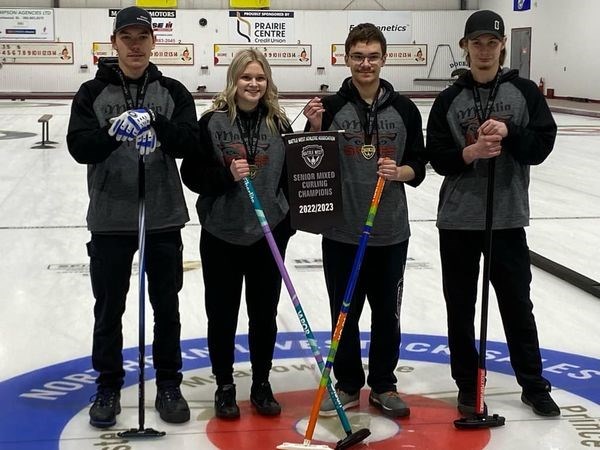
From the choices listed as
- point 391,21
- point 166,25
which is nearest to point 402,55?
point 391,21

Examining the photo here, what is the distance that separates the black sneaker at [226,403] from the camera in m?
3.07

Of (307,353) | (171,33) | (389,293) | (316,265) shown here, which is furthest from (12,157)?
(171,33)

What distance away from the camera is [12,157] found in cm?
1084

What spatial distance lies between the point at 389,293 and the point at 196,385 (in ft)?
2.88

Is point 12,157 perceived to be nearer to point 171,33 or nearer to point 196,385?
point 196,385

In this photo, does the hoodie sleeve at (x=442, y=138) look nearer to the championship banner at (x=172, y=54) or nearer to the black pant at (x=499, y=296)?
the black pant at (x=499, y=296)

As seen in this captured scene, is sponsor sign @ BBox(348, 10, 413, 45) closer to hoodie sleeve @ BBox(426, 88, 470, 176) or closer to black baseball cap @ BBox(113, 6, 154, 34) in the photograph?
hoodie sleeve @ BBox(426, 88, 470, 176)

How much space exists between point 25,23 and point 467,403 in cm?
2418

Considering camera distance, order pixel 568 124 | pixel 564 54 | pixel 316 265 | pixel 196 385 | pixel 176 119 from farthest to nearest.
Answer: pixel 564 54 < pixel 568 124 < pixel 316 265 < pixel 196 385 < pixel 176 119

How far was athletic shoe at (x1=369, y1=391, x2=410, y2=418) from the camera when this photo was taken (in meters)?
3.09

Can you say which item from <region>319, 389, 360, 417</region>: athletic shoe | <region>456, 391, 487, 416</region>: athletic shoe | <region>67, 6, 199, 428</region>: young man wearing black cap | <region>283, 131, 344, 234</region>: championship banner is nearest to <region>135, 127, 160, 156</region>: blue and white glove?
<region>67, 6, 199, 428</region>: young man wearing black cap

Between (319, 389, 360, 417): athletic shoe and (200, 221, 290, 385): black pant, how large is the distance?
9.4 inches

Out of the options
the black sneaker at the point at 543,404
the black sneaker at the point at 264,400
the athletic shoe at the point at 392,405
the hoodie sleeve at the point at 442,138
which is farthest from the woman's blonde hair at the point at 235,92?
the black sneaker at the point at 543,404

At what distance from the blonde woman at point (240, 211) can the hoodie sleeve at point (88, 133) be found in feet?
1.01
